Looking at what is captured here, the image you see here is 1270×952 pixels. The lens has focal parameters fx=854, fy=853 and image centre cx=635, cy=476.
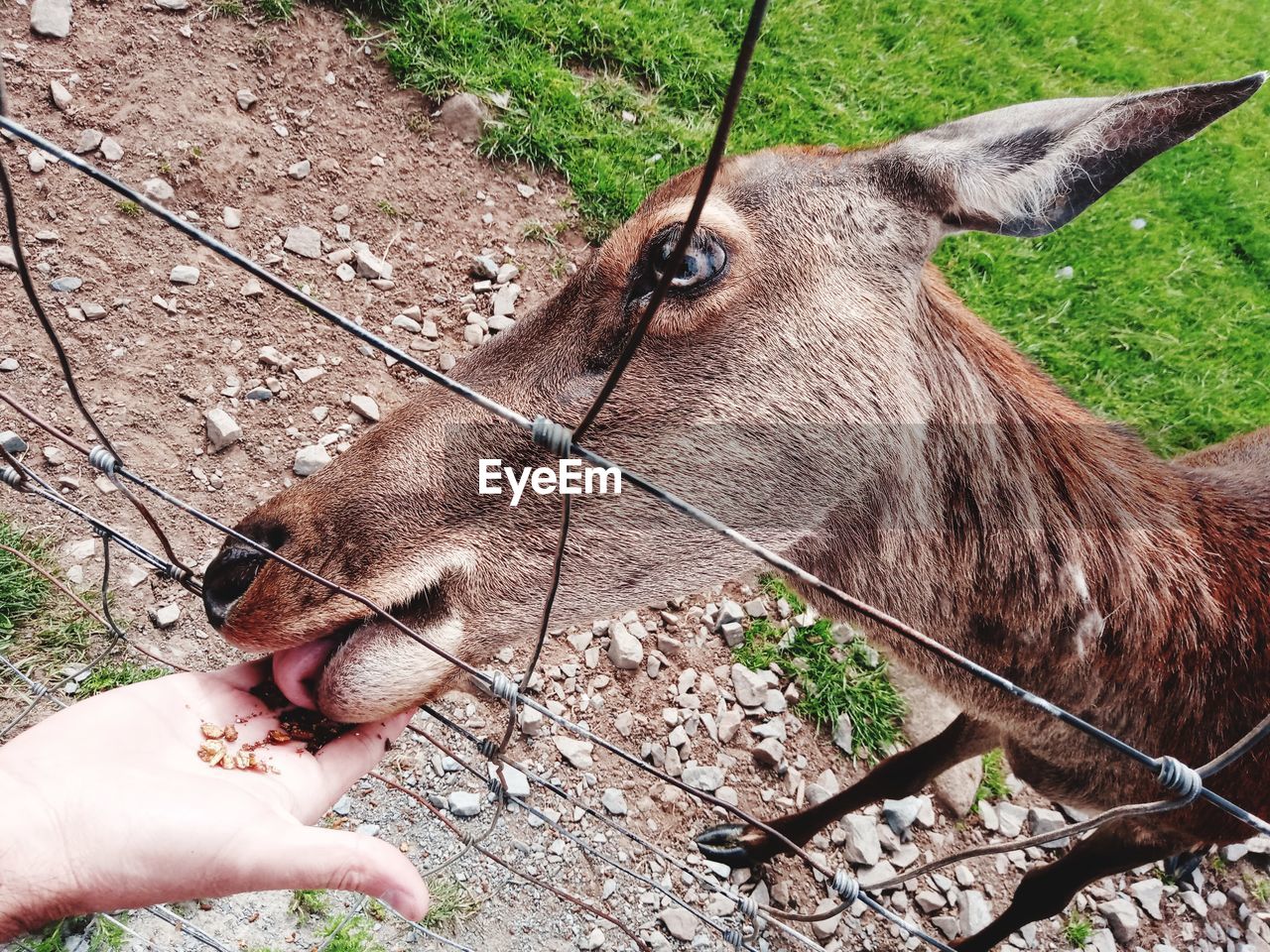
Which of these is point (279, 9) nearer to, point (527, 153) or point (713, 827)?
point (527, 153)

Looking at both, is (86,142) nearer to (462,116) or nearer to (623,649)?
(462,116)

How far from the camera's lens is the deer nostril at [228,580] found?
2369mm

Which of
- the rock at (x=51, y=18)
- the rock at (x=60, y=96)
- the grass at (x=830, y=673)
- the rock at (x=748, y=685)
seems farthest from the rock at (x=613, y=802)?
the rock at (x=51, y=18)

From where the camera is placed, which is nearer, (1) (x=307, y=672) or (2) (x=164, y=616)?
(1) (x=307, y=672)

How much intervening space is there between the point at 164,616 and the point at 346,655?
6.23ft

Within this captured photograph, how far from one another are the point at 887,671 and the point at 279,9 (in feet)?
17.6

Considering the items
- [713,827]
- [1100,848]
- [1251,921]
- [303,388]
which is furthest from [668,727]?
[1251,921]

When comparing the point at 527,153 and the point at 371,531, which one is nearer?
the point at 371,531

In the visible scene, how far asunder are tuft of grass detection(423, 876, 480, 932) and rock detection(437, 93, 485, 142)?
4.32 meters

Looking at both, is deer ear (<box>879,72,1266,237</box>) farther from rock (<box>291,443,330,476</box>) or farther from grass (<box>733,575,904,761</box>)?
rock (<box>291,443,330,476</box>)

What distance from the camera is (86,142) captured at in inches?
186

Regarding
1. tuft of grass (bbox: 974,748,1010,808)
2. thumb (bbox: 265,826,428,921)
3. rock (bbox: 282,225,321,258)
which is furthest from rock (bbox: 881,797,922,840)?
rock (bbox: 282,225,321,258)

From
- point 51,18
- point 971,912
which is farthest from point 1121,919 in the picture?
point 51,18

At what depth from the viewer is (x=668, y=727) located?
4.05 metres
